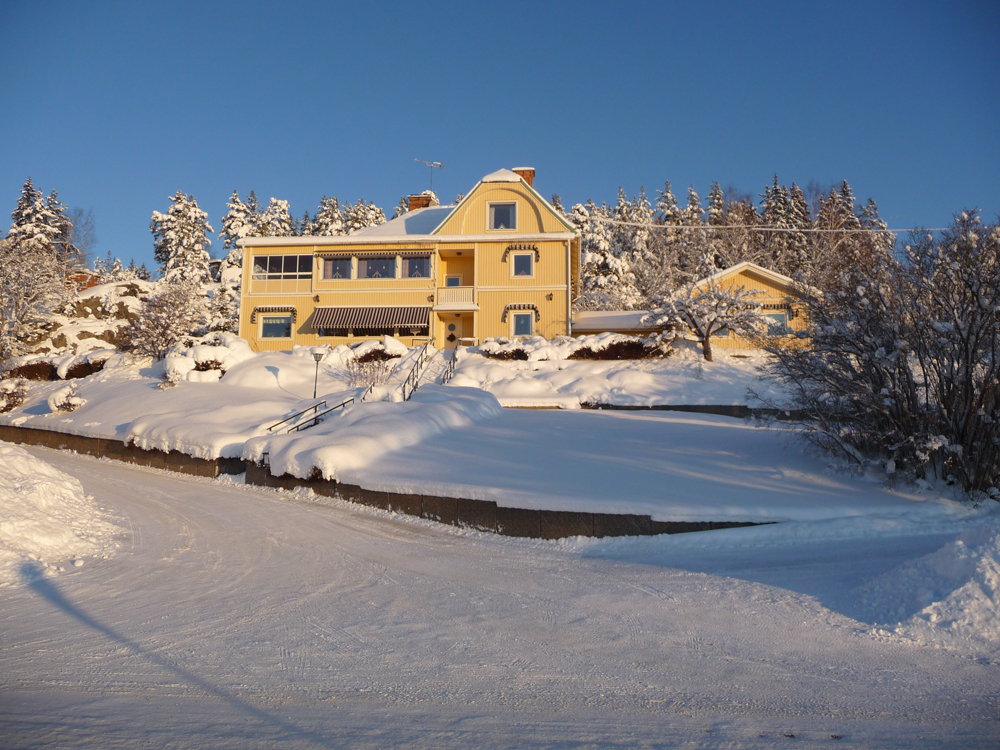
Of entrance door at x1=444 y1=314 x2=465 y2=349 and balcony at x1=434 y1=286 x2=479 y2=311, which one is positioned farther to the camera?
entrance door at x1=444 y1=314 x2=465 y2=349

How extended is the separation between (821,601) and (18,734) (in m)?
6.28

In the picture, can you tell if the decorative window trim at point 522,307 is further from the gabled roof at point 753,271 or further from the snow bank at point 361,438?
the snow bank at point 361,438

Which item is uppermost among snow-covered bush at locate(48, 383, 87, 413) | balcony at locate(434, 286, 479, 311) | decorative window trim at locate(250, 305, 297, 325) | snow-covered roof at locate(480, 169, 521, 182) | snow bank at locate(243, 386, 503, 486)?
snow-covered roof at locate(480, 169, 521, 182)

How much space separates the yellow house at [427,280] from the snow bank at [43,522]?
67.9 feet

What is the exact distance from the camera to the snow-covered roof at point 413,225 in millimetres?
33000

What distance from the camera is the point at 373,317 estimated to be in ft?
100

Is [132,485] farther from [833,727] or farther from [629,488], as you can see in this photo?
[833,727]

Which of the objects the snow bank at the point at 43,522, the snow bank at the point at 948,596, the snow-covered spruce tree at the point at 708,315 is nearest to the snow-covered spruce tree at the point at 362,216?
the snow-covered spruce tree at the point at 708,315

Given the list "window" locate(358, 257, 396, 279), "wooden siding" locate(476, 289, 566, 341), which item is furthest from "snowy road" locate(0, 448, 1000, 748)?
"window" locate(358, 257, 396, 279)

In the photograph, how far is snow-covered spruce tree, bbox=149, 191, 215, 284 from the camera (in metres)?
55.0

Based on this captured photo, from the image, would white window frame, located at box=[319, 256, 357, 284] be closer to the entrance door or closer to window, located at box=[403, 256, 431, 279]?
window, located at box=[403, 256, 431, 279]

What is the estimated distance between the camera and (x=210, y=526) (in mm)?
10047

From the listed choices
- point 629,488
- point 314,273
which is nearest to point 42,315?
point 314,273

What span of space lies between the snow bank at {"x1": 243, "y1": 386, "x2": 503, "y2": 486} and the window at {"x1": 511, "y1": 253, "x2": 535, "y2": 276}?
14.2 metres
